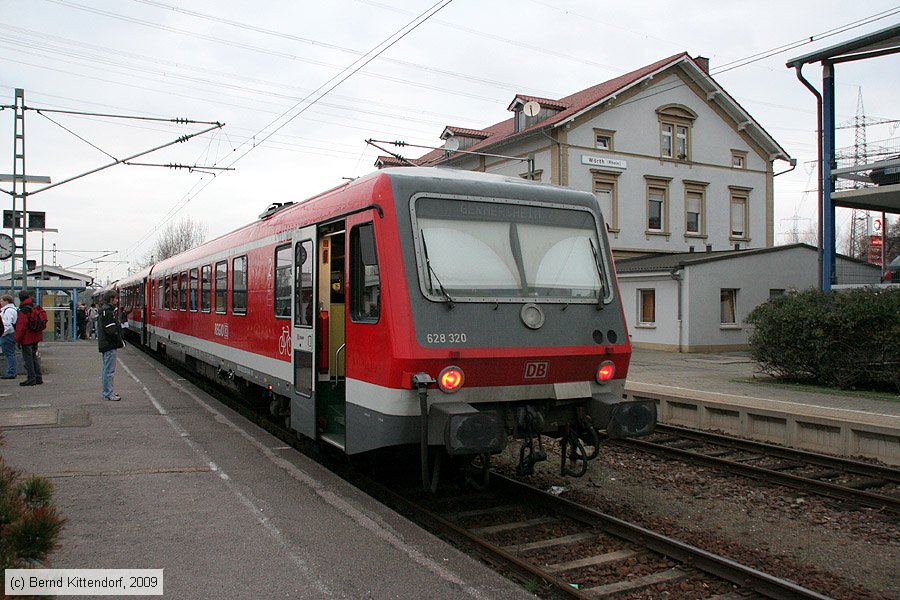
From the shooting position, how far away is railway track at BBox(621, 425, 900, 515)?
728 cm

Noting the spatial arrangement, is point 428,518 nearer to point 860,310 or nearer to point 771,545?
point 771,545

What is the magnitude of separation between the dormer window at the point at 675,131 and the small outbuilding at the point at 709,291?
24.4ft

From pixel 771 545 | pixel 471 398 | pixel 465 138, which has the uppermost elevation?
pixel 465 138

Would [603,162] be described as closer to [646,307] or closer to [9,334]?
[646,307]

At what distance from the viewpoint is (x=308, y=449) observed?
8.76 meters

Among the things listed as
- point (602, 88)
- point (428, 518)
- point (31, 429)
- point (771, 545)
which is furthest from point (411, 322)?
point (602, 88)

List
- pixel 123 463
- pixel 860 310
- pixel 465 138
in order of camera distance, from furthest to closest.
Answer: pixel 465 138 < pixel 860 310 < pixel 123 463

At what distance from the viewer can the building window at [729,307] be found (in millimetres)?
25672

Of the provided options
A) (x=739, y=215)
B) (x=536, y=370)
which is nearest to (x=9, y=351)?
(x=536, y=370)

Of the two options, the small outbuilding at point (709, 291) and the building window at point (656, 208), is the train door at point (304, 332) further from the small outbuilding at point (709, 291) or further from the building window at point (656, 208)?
the building window at point (656, 208)

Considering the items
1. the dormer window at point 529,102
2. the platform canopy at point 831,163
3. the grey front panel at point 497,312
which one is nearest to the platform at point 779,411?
the platform canopy at point 831,163

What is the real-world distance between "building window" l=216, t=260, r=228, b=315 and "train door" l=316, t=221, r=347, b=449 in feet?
15.5

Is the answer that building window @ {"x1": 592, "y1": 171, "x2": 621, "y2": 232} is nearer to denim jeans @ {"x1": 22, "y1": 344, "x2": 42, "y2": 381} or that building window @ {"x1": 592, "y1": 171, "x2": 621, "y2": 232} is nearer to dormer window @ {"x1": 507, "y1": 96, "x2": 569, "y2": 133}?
dormer window @ {"x1": 507, "y1": 96, "x2": 569, "y2": 133}

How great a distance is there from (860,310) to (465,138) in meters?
26.2
